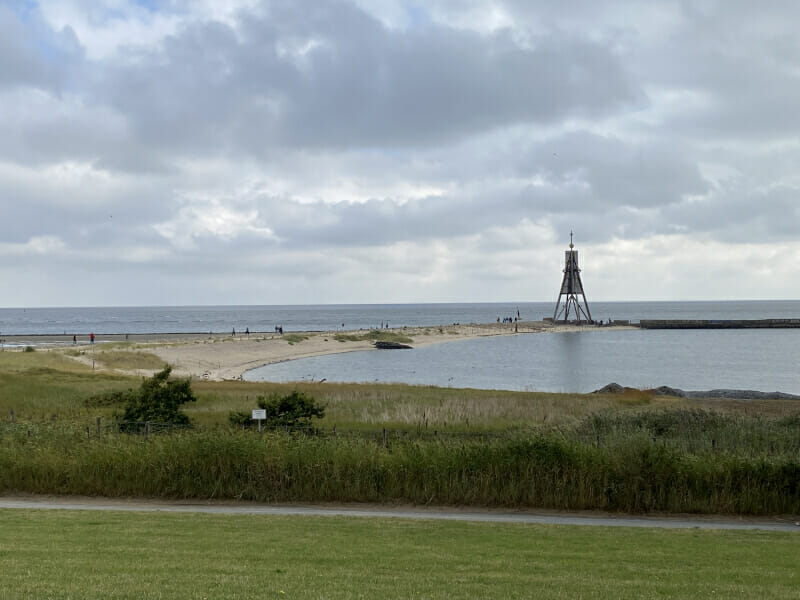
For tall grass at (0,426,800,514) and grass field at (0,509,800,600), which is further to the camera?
tall grass at (0,426,800,514)

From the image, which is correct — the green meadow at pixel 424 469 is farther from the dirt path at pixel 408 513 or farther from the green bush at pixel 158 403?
the green bush at pixel 158 403

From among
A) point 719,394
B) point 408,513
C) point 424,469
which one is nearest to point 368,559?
point 408,513

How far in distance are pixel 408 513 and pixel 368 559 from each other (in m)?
5.68

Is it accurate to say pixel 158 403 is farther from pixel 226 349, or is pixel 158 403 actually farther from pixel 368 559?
pixel 226 349

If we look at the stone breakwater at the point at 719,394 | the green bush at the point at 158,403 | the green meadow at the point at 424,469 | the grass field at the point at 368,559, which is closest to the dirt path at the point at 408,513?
the green meadow at the point at 424,469

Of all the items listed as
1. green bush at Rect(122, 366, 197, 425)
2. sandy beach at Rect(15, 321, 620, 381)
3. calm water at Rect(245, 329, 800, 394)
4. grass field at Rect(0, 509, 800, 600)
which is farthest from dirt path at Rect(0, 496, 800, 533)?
sandy beach at Rect(15, 321, 620, 381)

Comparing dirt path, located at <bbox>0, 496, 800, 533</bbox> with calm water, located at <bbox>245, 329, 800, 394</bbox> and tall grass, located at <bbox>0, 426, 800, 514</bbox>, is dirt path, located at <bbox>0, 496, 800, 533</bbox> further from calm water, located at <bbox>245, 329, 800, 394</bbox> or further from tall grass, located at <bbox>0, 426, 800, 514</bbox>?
calm water, located at <bbox>245, 329, 800, 394</bbox>

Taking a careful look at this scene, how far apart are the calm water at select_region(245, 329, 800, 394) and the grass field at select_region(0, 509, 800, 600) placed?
48346mm

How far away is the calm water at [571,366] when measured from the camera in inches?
2601

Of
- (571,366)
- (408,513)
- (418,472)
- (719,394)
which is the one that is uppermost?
(418,472)

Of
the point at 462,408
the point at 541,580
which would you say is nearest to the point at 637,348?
the point at 462,408

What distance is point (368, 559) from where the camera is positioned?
9883mm

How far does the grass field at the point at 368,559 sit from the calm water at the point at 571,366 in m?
48.3

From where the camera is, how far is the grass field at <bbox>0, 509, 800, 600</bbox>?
8.18m
